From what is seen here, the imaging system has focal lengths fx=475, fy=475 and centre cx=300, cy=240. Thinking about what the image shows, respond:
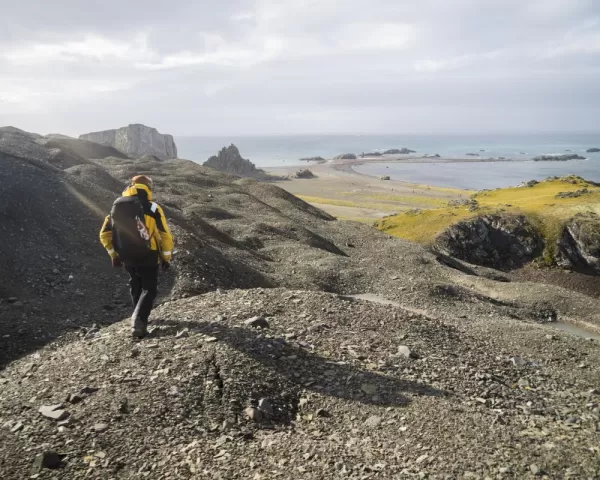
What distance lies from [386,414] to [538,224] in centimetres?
5322

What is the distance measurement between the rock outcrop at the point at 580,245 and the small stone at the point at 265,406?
51216mm

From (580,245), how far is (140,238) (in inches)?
2092

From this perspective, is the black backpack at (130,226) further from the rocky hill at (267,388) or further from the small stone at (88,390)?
the small stone at (88,390)

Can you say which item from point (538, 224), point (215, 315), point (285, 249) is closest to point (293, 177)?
point (538, 224)

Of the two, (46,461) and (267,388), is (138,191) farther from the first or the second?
(46,461)

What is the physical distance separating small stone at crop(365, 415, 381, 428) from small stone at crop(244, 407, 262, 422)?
1897 millimetres

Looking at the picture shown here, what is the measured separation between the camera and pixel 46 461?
271 inches

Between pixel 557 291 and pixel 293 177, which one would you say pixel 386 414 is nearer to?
pixel 557 291

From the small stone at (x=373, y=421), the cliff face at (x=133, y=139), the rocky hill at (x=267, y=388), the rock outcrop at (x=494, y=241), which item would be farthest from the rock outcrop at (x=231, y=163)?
the small stone at (x=373, y=421)

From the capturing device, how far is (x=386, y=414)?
28.2 feet

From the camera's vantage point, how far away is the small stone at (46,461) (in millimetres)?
6836

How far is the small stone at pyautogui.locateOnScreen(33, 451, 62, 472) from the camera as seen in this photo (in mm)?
6836

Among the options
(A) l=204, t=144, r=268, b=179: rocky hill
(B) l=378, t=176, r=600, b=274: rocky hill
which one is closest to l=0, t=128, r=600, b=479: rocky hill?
(B) l=378, t=176, r=600, b=274: rocky hill

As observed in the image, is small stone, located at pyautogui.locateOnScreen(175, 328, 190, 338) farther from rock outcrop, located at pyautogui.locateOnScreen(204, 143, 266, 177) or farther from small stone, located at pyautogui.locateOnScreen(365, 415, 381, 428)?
rock outcrop, located at pyautogui.locateOnScreen(204, 143, 266, 177)
